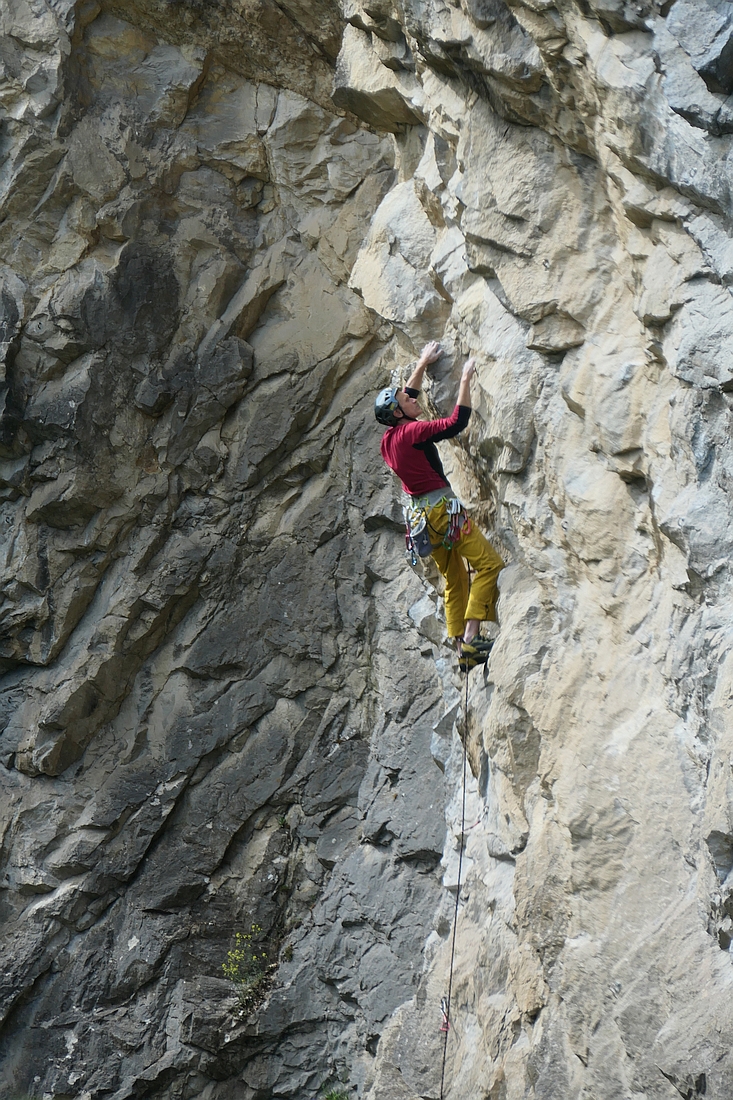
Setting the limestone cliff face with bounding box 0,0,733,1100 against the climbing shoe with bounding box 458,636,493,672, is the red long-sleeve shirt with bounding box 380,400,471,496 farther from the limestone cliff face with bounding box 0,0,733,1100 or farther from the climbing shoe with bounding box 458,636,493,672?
the climbing shoe with bounding box 458,636,493,672

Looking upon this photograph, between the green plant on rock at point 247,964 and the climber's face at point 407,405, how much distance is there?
18.5ft

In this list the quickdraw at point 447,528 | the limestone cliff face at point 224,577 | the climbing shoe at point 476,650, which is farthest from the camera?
the limestone cliff face at point 224,577

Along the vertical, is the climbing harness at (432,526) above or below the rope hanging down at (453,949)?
above

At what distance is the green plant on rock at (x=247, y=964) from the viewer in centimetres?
923

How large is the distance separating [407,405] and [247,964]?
5.94m

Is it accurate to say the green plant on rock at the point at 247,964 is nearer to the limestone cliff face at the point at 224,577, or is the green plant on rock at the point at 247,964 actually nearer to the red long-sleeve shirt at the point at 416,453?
the limestone cliff face at the point at 224,577

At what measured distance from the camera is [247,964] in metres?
9.34

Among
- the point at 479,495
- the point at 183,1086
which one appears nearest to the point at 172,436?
the point at 479,495

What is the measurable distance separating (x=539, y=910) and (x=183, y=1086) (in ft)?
18.3

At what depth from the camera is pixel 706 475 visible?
3.85 metres

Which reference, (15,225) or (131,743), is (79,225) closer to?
(15,225)

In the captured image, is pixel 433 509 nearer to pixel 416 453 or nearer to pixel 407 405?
pixel 416 453

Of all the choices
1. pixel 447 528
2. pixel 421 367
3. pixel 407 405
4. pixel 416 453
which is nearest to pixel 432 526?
pixel 447 528

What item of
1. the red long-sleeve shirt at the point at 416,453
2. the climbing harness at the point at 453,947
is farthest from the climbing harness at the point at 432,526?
the climbing harness at the point at 453,947
